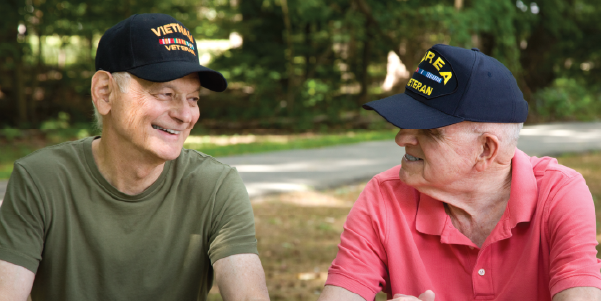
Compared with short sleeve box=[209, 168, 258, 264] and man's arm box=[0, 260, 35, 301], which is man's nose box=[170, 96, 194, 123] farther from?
man's arm box=[0, 260, 35, 301]

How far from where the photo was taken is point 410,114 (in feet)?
6.57

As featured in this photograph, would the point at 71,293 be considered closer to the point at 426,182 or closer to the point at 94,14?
the point at 426,182

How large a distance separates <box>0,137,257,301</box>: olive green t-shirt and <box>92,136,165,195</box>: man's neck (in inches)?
1.5

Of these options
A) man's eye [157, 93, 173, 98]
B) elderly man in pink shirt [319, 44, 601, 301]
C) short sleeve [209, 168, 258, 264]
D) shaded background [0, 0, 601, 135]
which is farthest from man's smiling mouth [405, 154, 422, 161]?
shaded background [0, 0, 601, 135]

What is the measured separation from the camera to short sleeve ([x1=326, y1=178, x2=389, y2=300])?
201 centimetres

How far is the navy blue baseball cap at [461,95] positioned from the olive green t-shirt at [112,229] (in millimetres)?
745

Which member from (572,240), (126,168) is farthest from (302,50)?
(572,240)

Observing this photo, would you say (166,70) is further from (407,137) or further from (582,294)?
(582,294)

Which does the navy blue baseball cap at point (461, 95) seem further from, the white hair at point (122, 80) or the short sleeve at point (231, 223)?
the white hair at point (122, 80)

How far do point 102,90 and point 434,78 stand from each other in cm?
123

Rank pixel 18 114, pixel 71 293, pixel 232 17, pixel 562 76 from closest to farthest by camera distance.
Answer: pixel 71 293 < pixel 18 114 < pixel 232 17 < pixel 562 76

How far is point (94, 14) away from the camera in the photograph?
14102 millimetres

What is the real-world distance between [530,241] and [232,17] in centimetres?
1592

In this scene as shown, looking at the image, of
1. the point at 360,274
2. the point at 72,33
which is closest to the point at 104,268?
the point at 360,274
